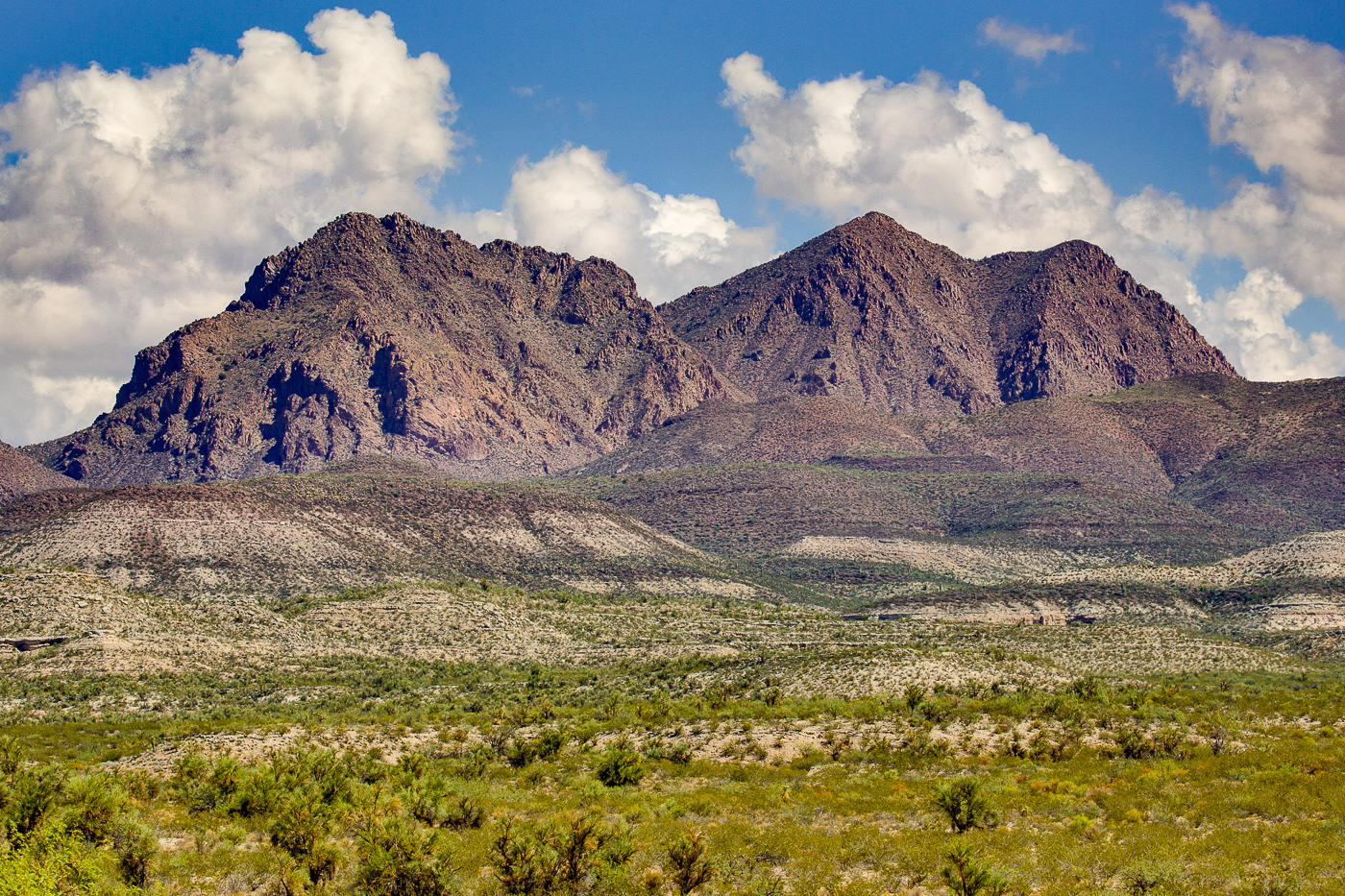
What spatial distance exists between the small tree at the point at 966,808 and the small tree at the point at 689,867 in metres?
6.76

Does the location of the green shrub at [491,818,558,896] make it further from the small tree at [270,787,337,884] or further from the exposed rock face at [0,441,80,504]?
the exposed rock face at [0,441,80,504]

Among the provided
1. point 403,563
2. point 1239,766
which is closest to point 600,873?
point 1239,766

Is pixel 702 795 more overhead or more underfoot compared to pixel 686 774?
more overhead

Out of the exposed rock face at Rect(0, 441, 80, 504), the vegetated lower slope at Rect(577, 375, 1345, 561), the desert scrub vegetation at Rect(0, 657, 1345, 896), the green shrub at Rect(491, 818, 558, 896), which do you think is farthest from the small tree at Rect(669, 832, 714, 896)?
the exposed rock face at Rect(0, 441, 80, 504)

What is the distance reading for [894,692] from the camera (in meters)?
47.8

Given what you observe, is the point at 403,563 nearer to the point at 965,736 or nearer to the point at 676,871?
the point at 965,736

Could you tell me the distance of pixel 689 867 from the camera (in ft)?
65.7

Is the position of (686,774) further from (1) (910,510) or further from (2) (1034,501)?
(2) (1034,501)

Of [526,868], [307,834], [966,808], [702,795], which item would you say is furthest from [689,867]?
[702,795]

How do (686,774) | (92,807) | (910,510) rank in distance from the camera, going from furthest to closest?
1. (910,510)
2. (686,774)
3. (92,807)

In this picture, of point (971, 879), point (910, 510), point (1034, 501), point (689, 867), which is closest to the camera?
point (971, 879)

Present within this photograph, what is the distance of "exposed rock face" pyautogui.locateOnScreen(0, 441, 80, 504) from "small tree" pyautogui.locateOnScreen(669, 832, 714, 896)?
177194 millimetres

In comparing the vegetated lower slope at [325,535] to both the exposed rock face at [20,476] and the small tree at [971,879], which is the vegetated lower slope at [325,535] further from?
the small tree at [971,879]

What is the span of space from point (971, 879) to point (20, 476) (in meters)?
200
